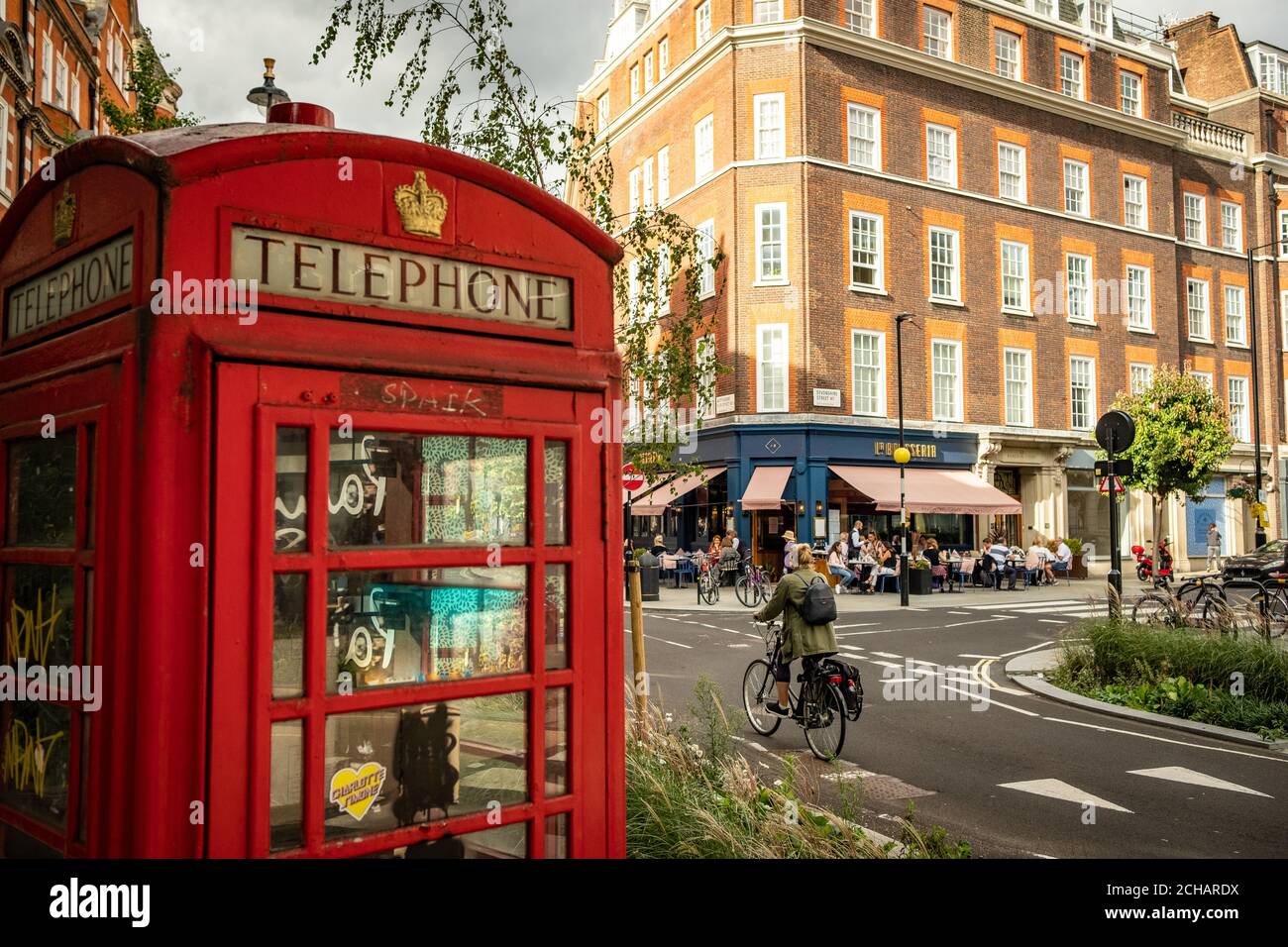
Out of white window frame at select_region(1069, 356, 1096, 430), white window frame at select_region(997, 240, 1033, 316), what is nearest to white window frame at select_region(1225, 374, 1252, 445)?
white window frame at select_region(1069, 356, 1096, 430)

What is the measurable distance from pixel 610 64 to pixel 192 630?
36.6m

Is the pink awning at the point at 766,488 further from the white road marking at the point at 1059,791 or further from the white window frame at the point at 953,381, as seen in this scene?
the white road marking at the point at 1059,791

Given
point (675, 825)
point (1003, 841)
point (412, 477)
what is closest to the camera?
point (412, 477)

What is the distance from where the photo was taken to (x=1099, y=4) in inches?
1385

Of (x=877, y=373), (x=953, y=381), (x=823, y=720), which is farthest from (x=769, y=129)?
(x=823, y=720)

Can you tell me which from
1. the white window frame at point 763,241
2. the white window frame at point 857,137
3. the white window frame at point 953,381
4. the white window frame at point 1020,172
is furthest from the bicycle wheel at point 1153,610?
the white window frame at point 1020,172

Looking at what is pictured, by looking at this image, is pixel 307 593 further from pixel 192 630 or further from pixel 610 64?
pixel 610 64

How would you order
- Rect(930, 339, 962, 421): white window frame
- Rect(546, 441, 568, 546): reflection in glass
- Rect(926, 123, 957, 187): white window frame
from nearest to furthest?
1. Rect(546, 441, 568, 546): reflection in glass
2. Rect(930, 339, 962, 421): white window frame
3. Rect(926, 123, 957, 187): white window frame

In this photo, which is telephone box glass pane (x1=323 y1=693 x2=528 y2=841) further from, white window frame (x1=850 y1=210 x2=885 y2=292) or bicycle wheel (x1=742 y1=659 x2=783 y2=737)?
white window frame (x1=850 y1=210 x2=885 y2=292)

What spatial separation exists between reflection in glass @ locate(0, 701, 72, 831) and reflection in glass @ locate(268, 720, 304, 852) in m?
0.50

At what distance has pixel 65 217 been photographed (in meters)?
2.63

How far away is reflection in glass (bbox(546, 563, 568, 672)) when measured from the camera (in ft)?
9.29

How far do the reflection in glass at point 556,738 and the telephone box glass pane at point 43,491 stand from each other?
1300mm
